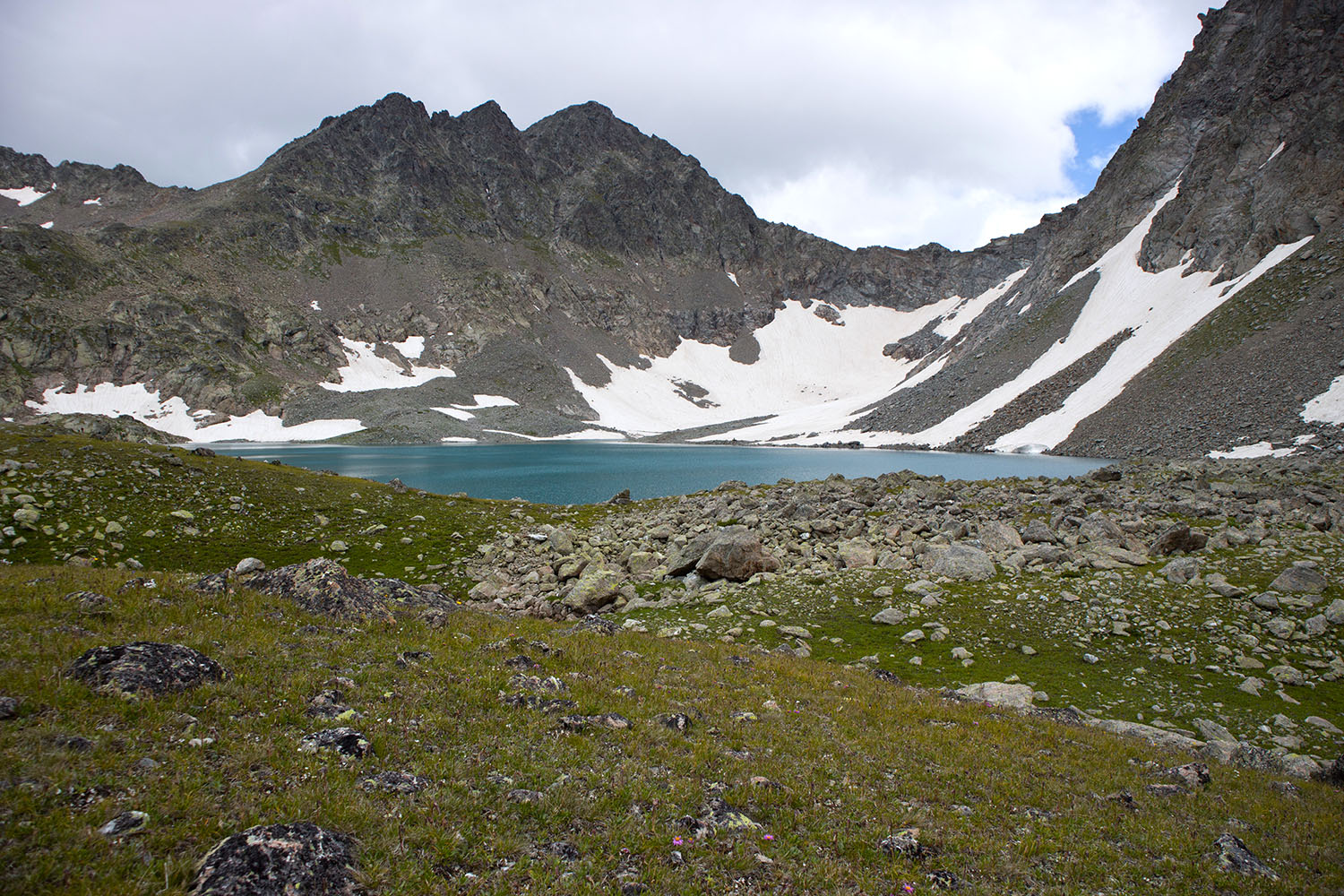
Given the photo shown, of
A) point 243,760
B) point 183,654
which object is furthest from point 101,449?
point 243,760

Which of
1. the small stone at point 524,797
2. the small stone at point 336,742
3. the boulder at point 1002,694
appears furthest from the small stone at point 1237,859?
the small stone at point 336,742

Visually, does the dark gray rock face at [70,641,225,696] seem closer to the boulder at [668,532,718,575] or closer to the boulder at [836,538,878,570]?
the boulder at [668,532,718,575]

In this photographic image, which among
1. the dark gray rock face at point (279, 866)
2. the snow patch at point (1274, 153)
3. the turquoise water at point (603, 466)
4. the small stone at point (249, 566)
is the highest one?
the snow patch at point (1274, 153)

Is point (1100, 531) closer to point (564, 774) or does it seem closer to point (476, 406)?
point (564, 774)

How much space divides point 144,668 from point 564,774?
5898mm

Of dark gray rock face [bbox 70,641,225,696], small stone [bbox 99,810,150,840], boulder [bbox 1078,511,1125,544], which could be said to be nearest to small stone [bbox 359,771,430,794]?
small stone [bbox 99,810,150,840]

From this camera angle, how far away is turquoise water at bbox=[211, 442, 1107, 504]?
72.7m

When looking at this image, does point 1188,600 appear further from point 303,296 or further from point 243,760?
point 303,296

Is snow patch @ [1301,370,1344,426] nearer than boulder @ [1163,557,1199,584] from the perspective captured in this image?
No

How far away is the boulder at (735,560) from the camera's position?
24.2 m

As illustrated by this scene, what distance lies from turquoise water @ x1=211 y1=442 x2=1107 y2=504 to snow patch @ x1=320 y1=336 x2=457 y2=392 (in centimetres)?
4500

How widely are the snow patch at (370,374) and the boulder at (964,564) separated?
189 meters

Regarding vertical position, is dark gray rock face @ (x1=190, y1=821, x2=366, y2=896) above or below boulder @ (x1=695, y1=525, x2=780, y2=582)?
above

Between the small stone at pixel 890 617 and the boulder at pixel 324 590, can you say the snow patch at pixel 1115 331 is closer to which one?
the small stone at pixel 890 617
